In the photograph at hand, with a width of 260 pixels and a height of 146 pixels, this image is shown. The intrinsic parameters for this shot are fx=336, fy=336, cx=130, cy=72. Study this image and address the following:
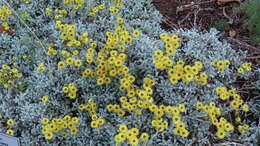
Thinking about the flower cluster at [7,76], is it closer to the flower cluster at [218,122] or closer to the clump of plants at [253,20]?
the flower cluster at [218,122]

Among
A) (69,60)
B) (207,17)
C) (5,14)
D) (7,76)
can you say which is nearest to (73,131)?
(69,60)

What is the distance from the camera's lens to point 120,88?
248 cm

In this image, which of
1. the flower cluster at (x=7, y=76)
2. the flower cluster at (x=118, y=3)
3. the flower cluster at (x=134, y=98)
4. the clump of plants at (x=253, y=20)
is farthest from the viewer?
the clump of plants at (x=253, y=20)

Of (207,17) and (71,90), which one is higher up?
(207,17)

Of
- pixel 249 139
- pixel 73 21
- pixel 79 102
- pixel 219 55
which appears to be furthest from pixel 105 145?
pixel 73 21

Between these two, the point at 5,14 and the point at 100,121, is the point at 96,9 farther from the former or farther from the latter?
the point at 100,121

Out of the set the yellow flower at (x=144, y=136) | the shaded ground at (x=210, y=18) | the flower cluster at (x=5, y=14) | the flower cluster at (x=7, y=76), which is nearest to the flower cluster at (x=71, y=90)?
the flower cluster at (x=7, y=76)

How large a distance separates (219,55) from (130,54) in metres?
0.77

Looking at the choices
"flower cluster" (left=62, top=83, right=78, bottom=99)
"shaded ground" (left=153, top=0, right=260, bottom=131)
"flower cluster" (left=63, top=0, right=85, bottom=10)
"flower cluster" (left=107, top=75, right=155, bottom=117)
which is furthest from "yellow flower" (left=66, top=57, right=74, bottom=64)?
"shaded ground" (left=153, top=0, right=260, bottom=131)

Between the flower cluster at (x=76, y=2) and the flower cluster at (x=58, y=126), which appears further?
the flower cluster at (x=76, y=2)

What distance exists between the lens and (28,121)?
269 centimetres

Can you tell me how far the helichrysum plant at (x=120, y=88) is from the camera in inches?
92.0

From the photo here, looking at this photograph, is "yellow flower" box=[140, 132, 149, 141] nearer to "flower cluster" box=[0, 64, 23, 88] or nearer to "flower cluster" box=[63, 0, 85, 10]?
"flower cluster" box=[0, 64, 23, 88]

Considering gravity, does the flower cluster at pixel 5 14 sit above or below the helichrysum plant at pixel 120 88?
above
